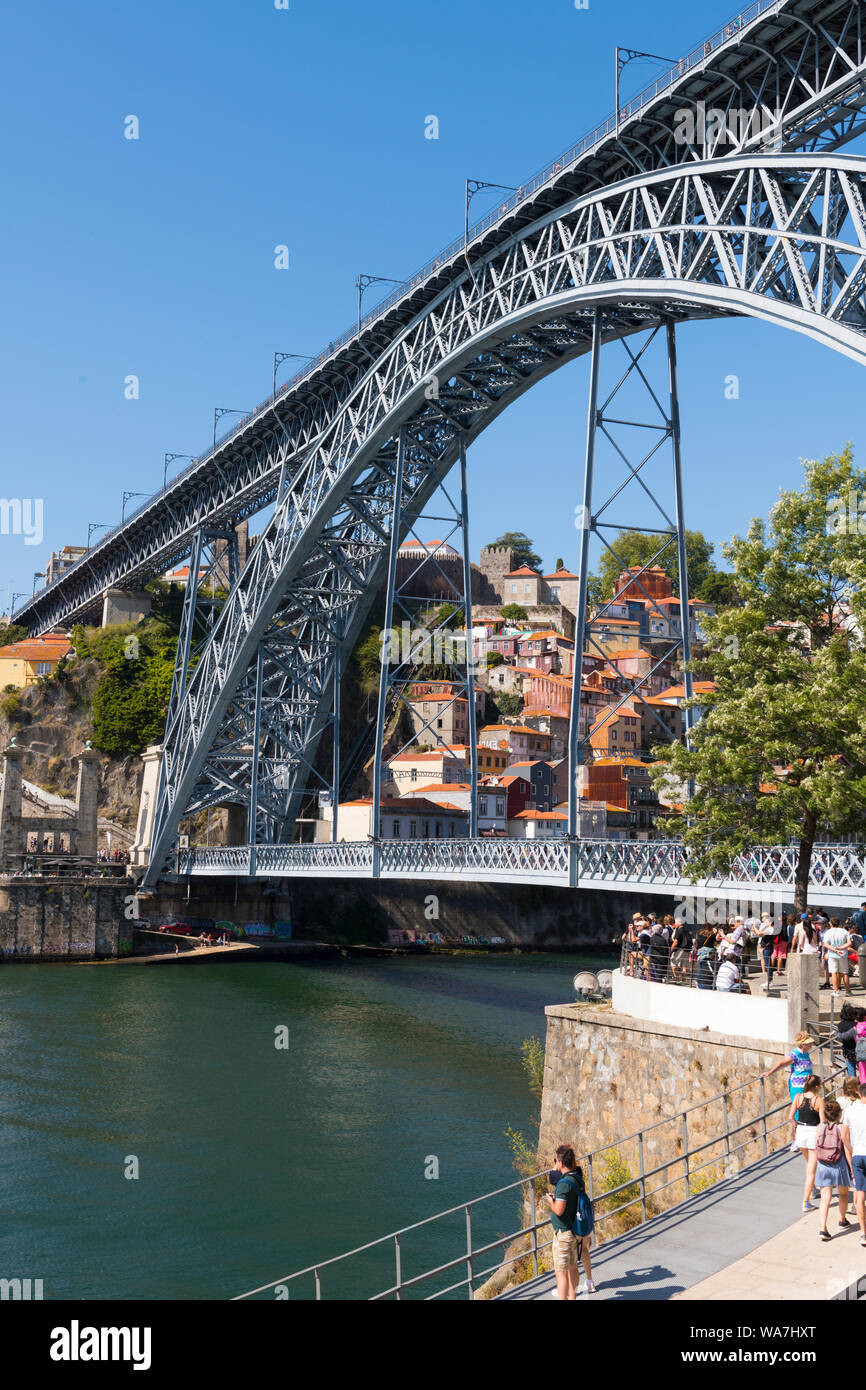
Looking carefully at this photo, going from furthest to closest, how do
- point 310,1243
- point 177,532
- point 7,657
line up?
point 7,657, point 177,532, point 310,1243

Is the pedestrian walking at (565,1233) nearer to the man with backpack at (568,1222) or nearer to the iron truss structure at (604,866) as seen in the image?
the man with backpack at (568,1222)

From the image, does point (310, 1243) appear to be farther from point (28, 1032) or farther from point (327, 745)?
point (327, 745)

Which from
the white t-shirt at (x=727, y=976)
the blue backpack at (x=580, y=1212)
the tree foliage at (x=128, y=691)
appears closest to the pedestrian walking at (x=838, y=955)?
the white t-shirt at (x=727, y=976)

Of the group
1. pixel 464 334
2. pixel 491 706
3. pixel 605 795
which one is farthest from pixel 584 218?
pixel 491 706

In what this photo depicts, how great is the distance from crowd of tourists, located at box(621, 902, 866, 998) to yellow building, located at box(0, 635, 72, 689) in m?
68.0

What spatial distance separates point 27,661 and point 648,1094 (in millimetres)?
73651

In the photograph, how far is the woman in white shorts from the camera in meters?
10.7

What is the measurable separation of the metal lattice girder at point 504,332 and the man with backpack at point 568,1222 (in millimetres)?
15611

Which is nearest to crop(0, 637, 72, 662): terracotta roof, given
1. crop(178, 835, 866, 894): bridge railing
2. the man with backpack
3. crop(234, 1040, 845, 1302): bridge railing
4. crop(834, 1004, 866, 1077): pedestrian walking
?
crop(178, 835, 866, 894): bridge railing

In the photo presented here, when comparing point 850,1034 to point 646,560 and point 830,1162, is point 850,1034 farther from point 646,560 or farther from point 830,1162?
point 646,560

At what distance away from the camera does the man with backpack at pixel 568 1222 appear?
30.5 feet

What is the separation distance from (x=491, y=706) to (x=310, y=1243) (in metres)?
72.4

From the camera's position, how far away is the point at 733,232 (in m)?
25.2

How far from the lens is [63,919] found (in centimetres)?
5400
